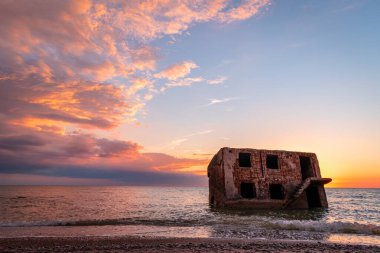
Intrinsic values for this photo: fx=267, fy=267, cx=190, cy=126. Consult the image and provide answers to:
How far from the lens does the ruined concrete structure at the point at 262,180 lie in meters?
19.9

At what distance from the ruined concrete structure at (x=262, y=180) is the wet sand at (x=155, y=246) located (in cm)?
1166

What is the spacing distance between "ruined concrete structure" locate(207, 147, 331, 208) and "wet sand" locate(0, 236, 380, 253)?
11659mm

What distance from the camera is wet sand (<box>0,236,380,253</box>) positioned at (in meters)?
7.15

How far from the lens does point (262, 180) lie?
20.7 m

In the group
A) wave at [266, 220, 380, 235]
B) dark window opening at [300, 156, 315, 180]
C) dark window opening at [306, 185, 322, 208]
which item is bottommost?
wave at [266, 220, 380, 235]

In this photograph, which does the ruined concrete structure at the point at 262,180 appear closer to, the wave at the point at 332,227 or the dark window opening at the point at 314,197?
the dark window opening at the point at 314,197

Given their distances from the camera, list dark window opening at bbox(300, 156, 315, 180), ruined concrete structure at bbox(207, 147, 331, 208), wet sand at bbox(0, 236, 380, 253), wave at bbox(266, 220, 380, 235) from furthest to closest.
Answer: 1. dark window opening at bbox(300, 156, 315, 180)
2. ruined concrete structure at bbox(207, 147, 331, 208)
3. wave at bbox(266, 220, 380, 235)
4. wet sand at bbox(0, 236, 380, 253)

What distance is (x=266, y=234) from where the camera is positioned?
10.5 meters

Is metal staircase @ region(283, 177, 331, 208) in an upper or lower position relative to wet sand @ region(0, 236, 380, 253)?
upper

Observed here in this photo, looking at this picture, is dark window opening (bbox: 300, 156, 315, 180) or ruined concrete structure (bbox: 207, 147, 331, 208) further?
dark window opening (bbox: 300, 156, 315, 180)

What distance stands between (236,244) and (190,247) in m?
1.44

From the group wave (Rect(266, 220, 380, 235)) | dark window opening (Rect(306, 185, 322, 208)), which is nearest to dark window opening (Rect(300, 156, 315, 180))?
dark window opening (Rect(306, 185, 322, 208))

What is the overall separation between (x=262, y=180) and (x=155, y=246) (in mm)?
14694

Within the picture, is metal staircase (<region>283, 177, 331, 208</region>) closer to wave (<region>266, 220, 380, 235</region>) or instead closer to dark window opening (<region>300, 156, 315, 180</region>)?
dark window opening (<region>300, 156, 315, 180</region>)
